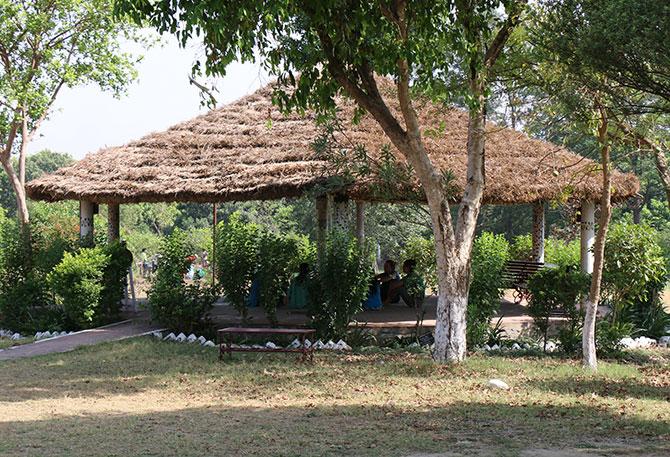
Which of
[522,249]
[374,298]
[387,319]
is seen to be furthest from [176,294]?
[522,249]

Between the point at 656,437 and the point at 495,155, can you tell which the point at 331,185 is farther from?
the point at 656,437

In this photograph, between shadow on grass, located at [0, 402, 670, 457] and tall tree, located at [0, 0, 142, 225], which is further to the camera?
tall tree, located at [0, 0, 142, 225]

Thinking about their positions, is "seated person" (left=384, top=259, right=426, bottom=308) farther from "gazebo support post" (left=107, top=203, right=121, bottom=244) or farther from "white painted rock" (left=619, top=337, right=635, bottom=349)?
"gazebo support post" (left=107, top=203, right=121, bottom=244)

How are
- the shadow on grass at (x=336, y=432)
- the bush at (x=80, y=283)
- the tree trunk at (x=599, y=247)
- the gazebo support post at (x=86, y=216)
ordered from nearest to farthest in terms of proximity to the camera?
the shadow on grass at (x=336, y=432), the tree trunk at (x=599, y=247), the bush at (x=80, y=283), the gazebo support post at (x=86, y=216)

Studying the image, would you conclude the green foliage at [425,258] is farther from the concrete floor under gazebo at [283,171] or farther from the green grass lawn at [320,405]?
the green grass lawn at [320,405]

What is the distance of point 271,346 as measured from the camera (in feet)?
39.4

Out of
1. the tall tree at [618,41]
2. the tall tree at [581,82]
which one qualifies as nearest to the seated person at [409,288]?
the tall tree at [581,82]

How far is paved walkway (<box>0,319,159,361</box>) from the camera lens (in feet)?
39.4

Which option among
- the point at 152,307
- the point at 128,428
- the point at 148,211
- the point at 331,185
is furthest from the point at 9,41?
the point at 148,211

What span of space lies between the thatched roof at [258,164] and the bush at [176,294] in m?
0.90

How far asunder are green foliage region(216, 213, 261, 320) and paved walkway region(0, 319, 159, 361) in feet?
Result: 5.21

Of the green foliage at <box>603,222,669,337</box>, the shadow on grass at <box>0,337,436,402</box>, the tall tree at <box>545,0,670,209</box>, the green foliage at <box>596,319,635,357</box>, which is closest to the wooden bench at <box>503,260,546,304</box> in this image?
the green foliage at <box>603,222,669,337</box>

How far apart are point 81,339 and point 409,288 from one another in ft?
17.3

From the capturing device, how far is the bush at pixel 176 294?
12969mm
